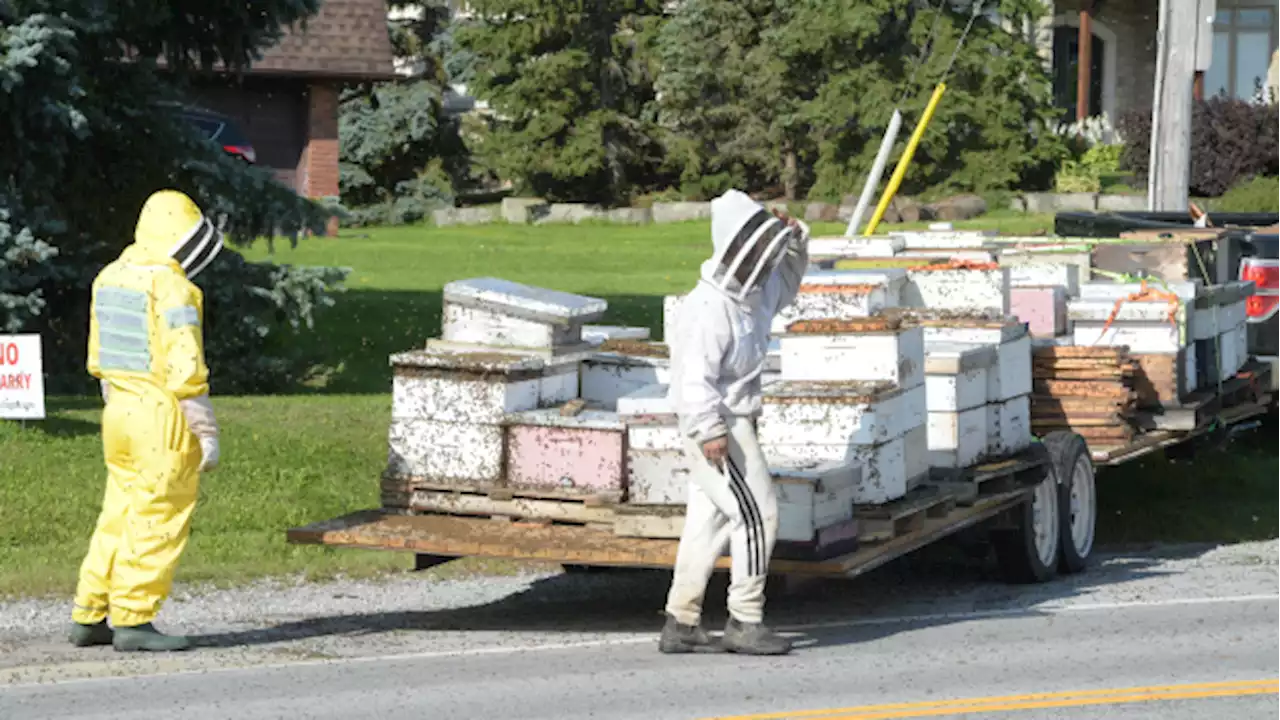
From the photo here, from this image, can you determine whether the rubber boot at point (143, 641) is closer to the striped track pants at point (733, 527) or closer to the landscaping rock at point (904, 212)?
the striped track pants at point (733, 527)

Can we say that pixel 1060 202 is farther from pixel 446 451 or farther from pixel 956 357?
pixel 446 451

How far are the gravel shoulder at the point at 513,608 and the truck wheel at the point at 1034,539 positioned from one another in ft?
0.32

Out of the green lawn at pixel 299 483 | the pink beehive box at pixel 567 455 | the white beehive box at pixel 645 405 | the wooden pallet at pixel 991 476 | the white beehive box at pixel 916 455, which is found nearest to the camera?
the white beehive box at pixel 645 405

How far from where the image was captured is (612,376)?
455 inches

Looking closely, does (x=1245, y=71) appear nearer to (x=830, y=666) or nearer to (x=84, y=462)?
(x=84, y=462)

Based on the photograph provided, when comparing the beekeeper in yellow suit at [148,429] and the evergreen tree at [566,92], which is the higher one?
the evergreen tree at [566,92]

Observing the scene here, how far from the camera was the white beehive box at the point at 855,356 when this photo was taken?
35.5ft

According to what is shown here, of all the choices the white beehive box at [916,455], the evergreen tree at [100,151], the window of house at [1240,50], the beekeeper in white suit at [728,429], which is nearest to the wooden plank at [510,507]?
the beekeeper in white suit at [728,429]

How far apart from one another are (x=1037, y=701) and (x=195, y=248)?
4136 millimetres

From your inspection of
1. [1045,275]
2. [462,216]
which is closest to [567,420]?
[1045,275]

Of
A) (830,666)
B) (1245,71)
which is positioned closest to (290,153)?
(1245,71)

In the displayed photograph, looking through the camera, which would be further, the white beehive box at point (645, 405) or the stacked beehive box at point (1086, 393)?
the stacked beehive box at point (1086, 393)

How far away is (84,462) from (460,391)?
15.6 feet

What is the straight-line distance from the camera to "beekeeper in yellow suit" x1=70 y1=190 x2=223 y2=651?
9820 millimetres
